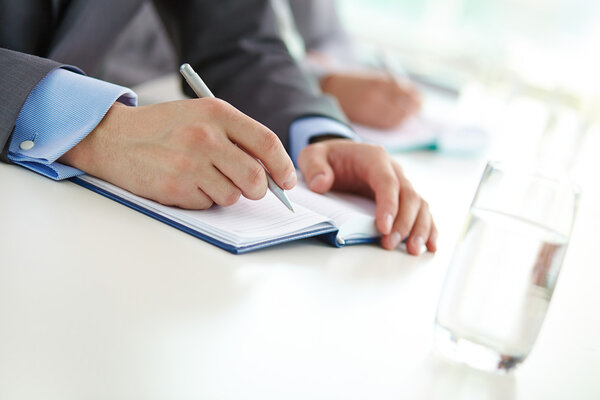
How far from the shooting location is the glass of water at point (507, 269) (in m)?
0.56

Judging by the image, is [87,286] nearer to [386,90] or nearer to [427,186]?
[427,186]

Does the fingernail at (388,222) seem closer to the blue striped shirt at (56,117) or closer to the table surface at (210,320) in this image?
the table surface at (210,320)

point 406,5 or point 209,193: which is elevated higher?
point 406,5

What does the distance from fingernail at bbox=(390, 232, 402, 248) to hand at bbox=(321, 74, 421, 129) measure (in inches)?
34.5

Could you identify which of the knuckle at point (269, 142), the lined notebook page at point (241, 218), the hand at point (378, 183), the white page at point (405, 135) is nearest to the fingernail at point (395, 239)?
the hand at point (378, 183)

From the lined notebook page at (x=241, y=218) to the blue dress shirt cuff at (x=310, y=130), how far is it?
291 mm

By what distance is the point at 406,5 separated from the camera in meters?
3.74

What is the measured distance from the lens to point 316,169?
949 mm

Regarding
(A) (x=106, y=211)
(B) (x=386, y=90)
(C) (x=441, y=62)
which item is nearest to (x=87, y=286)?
(A) (x=106, y=211)

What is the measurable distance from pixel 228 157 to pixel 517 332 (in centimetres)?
37

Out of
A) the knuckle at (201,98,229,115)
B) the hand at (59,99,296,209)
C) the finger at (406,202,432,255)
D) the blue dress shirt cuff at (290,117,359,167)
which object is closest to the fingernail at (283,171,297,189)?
the hand at (59,99,296,209)

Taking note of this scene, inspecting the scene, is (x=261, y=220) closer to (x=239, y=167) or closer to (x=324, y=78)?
(x=239, y=167)

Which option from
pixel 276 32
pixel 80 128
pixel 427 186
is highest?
pixel 276 32

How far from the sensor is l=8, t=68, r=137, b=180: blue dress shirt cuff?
0.79 metres
